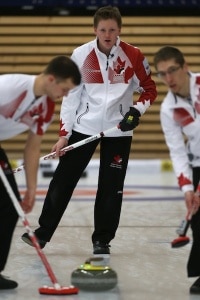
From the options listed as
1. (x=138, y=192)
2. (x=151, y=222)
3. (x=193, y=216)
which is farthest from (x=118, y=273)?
(x=138, y=192)

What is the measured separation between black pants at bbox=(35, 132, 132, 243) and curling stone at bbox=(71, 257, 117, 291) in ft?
2.49

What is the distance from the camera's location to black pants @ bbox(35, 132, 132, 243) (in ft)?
15.4

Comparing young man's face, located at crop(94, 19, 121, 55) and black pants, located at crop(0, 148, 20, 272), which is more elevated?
young man's face, located at crop(94, 19, 121, 55)

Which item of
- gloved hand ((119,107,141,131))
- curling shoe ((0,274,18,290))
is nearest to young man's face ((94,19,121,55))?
gloved hand ((119,107,141,131))

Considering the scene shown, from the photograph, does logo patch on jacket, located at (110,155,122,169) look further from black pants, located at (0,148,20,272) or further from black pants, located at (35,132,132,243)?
black pants, located at (0,148,20,272)

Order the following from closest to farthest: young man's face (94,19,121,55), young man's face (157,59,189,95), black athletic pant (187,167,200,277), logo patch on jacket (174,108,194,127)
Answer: young man's face (157,59,189,95) < logo patch on jacket (174,108,194,127) < black athletic pant (187,167,200,277) < young man's face (94,19,121,55)

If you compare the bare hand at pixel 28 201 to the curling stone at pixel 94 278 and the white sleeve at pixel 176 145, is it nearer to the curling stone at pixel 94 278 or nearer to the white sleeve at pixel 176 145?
the curling stone at pixel 94 278

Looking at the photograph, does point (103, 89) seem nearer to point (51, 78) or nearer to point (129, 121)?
point (129, 121)

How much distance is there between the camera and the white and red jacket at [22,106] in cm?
366

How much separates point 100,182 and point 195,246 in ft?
3.38

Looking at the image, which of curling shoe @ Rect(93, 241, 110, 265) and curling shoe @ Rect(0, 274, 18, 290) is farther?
curling shoe @ Rect(93, 241, 110, 265)


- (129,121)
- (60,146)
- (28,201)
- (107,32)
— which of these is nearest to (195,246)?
(28,201)

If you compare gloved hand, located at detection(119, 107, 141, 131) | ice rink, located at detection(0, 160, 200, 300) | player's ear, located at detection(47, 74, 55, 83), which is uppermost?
player's ear, located at detection(47, 74, 55, 83)

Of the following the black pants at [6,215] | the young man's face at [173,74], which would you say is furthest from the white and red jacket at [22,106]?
the young man's face at [173,74]
